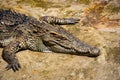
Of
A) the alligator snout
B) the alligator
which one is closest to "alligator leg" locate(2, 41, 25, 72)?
the alligator

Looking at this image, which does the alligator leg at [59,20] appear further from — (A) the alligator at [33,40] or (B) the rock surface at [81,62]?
(A) the alligator at [33,40]

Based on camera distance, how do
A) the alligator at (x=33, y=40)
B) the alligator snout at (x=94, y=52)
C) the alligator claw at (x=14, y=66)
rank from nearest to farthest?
the alligator claw at (x=14, y=66) → the alligator snout at (x=94, y=52) → the alligator at (x=33, y=40)

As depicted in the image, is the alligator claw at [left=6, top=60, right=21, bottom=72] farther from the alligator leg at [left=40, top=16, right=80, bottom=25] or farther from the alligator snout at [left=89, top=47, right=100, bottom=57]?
the alligator leg at [left=40, top=16, right=80, bottom=25]

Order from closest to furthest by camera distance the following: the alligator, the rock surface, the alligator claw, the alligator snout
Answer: the rock surface
the alligator claw
the alligator snout
the alligator

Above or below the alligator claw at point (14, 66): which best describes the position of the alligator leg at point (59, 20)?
above

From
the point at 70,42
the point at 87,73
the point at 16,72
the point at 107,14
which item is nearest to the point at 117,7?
the point at 107,14

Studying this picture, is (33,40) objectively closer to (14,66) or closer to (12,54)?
(12,54)

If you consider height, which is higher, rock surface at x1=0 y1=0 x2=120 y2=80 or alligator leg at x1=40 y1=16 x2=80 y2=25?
alligator leg at x1=40 y1=16 x2=80 y2=25

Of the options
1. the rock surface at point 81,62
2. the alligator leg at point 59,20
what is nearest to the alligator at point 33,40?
the rock surface at point 81,62

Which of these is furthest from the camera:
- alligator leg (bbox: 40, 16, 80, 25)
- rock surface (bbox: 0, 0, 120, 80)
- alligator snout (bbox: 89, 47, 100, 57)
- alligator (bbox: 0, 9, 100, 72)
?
alligator leg (bbox: 40, 16, 80, 25)
